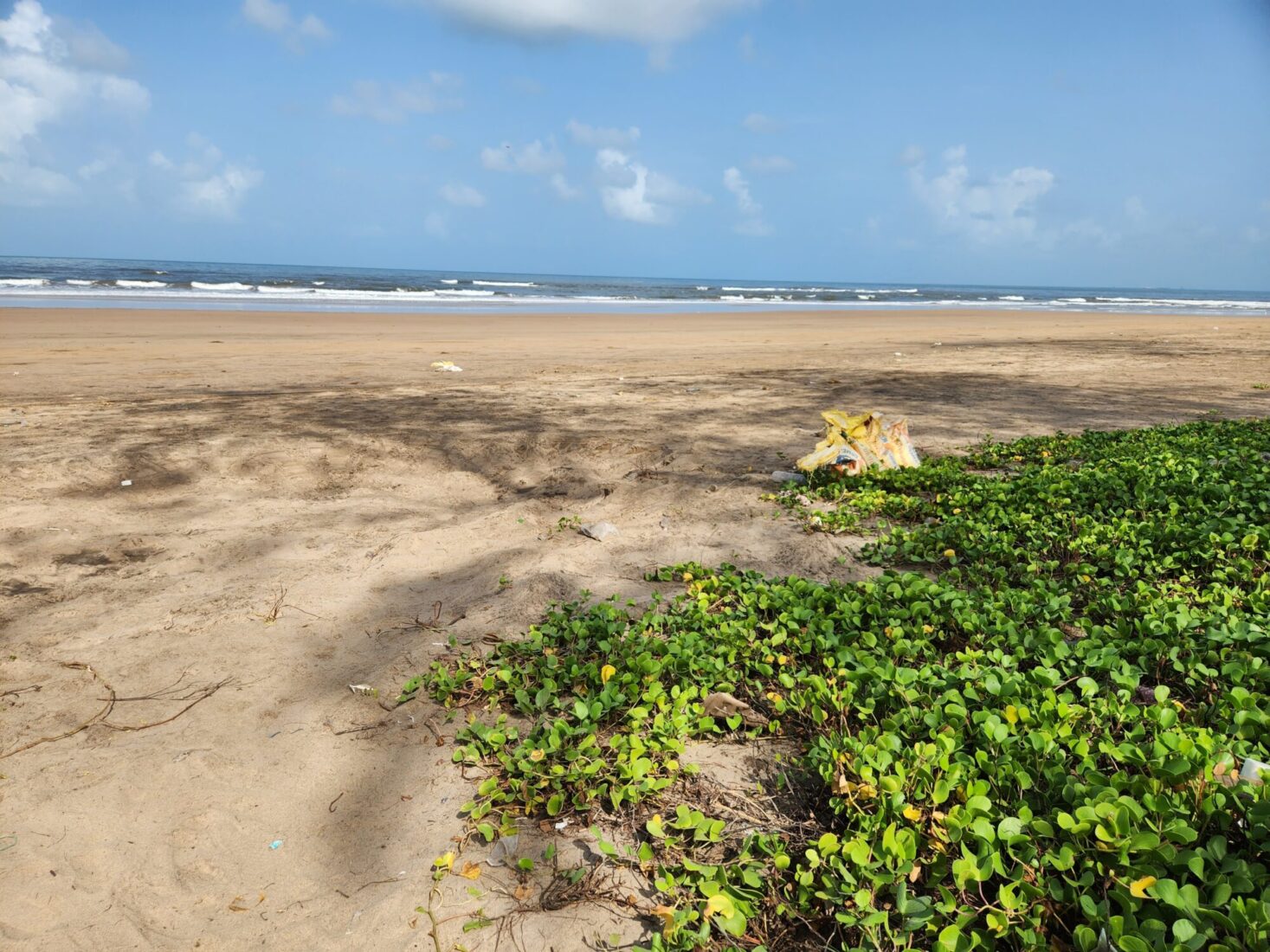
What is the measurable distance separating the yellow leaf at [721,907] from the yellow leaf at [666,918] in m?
0.10

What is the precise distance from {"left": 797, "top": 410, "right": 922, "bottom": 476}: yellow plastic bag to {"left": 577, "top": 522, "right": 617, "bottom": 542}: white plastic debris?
1.77 meters

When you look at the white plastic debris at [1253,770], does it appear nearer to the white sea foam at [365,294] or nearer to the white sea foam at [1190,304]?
the white sea foam at [365,294]

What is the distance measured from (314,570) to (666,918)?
3.12 meters

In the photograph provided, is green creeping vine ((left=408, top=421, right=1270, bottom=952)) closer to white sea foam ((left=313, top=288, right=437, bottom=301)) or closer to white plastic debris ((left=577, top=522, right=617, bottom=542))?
white plastic debris ((left=577, top=522, right=617, bottom=542))

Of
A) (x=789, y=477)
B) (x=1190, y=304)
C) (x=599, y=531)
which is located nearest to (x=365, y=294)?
(x=789, y=477)

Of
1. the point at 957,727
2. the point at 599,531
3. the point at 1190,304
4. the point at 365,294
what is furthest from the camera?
the point at 1190,304

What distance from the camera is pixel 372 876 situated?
240 cm

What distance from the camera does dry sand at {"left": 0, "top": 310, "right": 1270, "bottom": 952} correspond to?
2.37m

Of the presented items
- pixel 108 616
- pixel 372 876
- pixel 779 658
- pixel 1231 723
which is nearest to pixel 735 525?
pixel 779 658

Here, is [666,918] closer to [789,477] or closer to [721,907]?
[721,907]

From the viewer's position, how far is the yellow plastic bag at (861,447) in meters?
5.90

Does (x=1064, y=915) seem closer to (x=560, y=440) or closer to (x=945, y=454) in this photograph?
(x=945, y=454)

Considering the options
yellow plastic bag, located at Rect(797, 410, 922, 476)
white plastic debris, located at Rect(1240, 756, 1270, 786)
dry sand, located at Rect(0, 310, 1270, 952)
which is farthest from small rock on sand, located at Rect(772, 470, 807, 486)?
white plastic debris, located at Rect(1240, 756, 1270, 786)

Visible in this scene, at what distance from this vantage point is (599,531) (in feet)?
16.5
